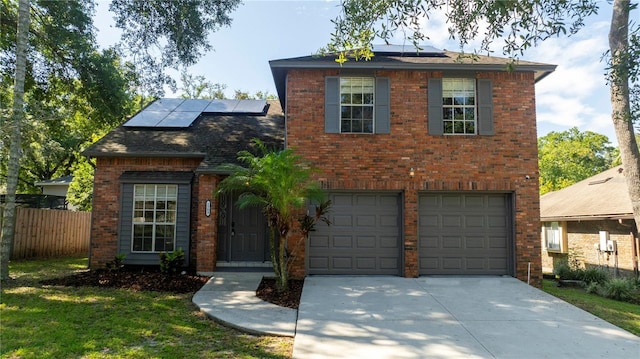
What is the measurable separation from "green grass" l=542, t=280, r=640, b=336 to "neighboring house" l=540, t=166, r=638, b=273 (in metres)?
5.21

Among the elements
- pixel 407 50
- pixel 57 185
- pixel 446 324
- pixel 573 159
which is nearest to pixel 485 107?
pixel 407 50

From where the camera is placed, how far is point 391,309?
21.5 feet

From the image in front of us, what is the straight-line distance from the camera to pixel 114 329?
5375 millimetres

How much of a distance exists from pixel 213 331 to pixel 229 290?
2.22 m

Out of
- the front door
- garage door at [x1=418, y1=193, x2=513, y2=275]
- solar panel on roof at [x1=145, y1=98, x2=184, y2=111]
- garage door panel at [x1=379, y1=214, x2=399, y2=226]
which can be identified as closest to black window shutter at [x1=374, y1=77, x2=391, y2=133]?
garage door at [x1=418, y1=193, x2=513, y2=275]

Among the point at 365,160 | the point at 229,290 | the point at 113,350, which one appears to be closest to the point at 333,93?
the point at 365,160

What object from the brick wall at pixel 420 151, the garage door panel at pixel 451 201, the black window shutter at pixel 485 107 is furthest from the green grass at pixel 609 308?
the black window shutter at pixel 485 107

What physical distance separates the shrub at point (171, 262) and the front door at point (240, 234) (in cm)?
97

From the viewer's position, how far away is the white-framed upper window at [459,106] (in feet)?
31.1

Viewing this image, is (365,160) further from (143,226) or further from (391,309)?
(143,226)

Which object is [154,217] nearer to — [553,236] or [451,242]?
[451,242]

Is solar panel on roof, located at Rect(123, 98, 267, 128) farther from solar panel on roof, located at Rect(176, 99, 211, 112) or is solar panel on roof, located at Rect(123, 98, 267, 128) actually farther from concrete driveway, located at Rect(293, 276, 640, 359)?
concrete driveway, located at Rect(293, 276, 640, 359)

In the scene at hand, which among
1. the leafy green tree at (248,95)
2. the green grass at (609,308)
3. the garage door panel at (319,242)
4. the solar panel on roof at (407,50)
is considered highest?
the leafy green tree at (248,95)

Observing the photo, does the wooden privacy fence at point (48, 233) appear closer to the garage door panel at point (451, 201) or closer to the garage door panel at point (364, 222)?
the garage door panel at point (364, 222)
